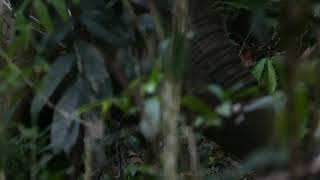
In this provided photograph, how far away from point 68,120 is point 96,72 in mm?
100

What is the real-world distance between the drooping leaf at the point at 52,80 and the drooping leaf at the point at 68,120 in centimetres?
3

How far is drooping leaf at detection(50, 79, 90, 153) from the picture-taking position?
43.8 inches

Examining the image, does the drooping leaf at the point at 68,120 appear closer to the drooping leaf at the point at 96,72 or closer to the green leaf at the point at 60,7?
the drooping leaf at the point at 96,72

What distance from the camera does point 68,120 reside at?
1.13 meters

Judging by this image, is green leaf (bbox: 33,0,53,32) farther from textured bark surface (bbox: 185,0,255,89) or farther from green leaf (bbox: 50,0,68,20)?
textured bark surface (bbox: 185,0,255,89)

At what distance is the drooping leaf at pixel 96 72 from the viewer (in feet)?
3.69

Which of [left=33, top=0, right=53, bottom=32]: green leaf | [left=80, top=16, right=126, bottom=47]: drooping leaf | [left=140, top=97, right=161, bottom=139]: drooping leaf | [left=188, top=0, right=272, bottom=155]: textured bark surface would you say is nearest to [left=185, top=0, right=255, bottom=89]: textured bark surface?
[left=188, top=0, right=272, bottom=155]: textured bark surface

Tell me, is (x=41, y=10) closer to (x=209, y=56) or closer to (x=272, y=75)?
(x=209, y=56)

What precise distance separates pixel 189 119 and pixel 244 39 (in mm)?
1563

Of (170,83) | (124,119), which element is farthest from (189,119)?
(124,119)

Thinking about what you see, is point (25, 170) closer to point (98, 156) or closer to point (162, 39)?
point (98, 156)

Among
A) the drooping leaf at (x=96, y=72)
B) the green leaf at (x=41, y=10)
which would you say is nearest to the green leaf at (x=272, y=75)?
the drooping leaf at (x=96, y=72)

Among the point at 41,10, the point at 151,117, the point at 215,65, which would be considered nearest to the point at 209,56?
the point at 215,65

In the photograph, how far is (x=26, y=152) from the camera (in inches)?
52.1
